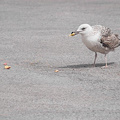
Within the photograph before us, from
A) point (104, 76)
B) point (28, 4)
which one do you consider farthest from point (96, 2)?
point (104, 76)

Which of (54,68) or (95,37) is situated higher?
(95,37)

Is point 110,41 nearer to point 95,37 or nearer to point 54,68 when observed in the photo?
point 95,37

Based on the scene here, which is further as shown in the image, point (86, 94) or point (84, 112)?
point (86, 94)

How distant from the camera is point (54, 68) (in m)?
10.2

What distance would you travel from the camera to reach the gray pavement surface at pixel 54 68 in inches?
285

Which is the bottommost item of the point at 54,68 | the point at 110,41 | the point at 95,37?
the point at 54,68

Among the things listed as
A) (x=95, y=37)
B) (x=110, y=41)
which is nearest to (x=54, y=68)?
(x=95, y=37)

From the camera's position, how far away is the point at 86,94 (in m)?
8.09

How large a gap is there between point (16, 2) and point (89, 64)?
31.1 ft

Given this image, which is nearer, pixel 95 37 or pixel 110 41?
pixel 95 37

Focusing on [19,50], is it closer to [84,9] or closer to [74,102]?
[74,102]

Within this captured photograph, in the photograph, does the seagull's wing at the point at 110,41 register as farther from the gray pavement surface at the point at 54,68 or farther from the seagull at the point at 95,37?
the gray pavement surface at the point at 54,68

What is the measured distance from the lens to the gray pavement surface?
23.7ft

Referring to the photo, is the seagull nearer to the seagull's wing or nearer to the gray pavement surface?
the seagull's wing
